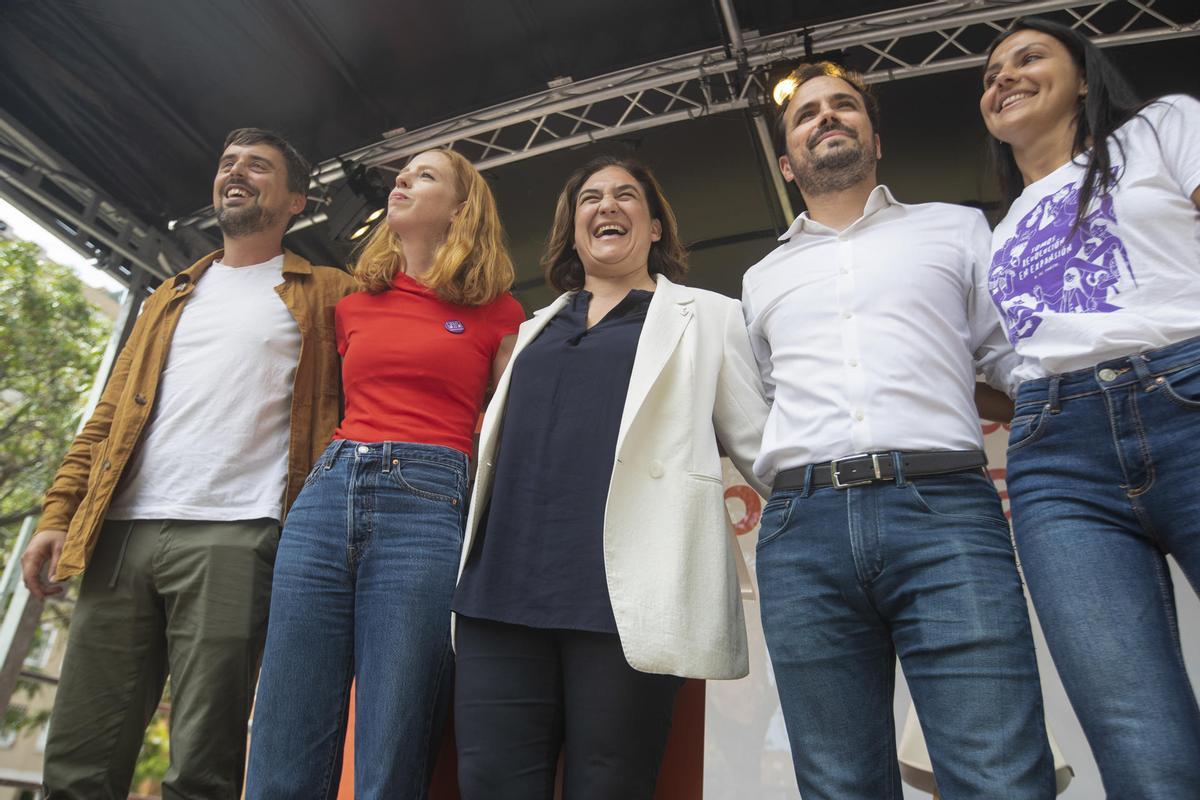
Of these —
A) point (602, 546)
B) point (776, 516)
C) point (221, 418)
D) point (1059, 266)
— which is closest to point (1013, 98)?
point (1059, 266)

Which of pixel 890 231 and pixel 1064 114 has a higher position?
pixel 1064 114

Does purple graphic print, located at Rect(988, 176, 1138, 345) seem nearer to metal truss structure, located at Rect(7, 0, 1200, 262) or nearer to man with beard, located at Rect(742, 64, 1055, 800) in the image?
man with beard, located at Rect(742, 64, 1055, 800)

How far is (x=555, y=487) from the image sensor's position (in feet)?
5.05

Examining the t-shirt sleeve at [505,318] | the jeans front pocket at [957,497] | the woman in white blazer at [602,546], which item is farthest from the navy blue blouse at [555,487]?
the jeans front pocket at [957,497]

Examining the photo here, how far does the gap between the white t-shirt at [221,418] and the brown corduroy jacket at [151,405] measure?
0.10 ft

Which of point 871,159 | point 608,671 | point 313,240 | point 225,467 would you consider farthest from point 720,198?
point 608,671

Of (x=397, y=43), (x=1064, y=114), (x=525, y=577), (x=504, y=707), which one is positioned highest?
(x=397, y=43)

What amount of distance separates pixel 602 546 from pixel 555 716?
285 millimetres

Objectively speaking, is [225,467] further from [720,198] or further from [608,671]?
[720,198]

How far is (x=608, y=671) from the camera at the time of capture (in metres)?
1.37

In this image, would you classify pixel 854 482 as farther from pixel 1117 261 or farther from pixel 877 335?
pixel 1117 261

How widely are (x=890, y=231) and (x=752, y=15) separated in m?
2.78

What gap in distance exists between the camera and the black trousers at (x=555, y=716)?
1.33 metres

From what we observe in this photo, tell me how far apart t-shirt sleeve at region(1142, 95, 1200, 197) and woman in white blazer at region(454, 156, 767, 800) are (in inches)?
30.5
